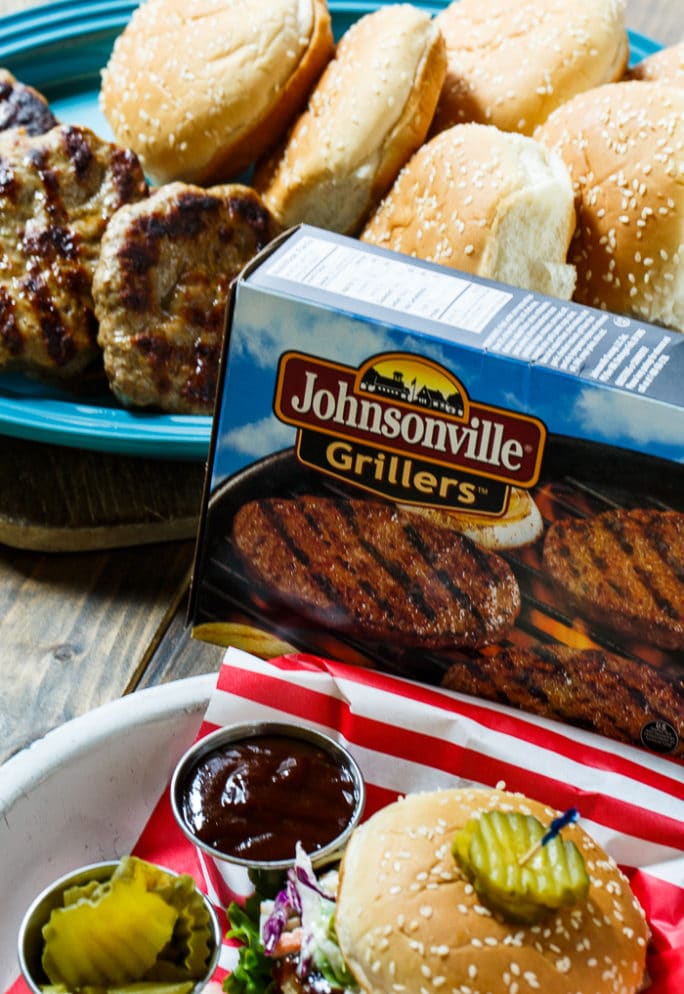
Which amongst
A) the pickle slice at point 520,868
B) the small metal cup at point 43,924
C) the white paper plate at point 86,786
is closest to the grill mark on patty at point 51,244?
the white paper plate at point 86,786

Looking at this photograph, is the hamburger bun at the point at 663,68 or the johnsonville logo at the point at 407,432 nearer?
the johnsonville logo at the point at 407,432

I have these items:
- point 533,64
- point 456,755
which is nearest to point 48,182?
point 533,64

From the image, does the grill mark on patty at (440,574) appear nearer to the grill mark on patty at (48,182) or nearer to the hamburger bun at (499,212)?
the hamburger bun at (499,212)

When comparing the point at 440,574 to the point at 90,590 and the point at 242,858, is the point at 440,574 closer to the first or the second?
the point at 242,858

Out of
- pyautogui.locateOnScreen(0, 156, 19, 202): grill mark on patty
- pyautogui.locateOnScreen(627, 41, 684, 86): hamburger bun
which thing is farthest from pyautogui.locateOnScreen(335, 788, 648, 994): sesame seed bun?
pyautogui.locateOnScreen(627, 41, 684, 86): hamburger bun

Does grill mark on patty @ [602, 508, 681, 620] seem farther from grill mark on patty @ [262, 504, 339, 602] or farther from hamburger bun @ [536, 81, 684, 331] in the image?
hamburger bun @ [536, 81, 684, 331]

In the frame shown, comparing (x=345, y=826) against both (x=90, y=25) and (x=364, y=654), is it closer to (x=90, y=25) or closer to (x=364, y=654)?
(x=364, y=654)
